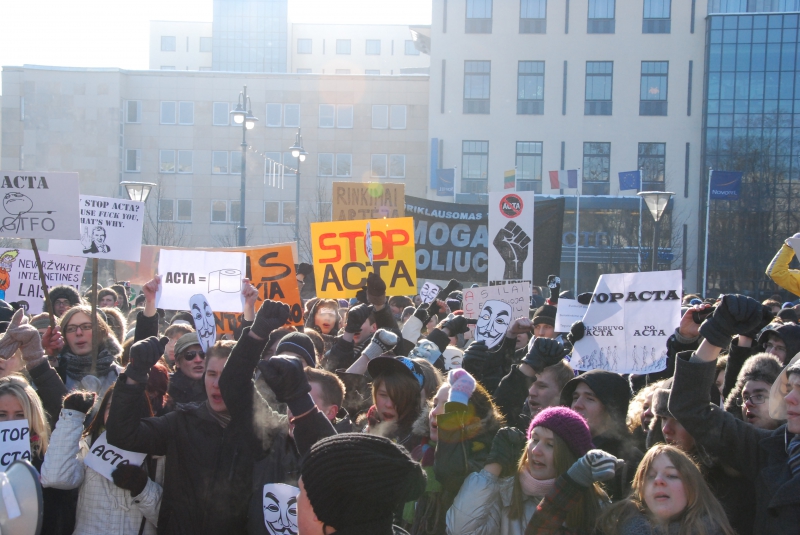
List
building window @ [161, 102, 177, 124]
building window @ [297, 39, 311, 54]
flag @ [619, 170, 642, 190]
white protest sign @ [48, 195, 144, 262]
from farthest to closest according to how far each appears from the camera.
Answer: building window @ [297, 39, 311, 54] < building window @ [161, 102, 177, 124] < flag @ [619, 170, 642, 190] < white protest sign @ [48, 195, 144, 262]

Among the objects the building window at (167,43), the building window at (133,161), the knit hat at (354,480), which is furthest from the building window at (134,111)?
the knit hat at (354,480)

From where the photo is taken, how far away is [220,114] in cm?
4644

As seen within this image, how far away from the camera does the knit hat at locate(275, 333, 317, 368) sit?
4.50 m

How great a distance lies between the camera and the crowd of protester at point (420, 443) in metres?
3.09

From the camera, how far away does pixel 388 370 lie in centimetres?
442

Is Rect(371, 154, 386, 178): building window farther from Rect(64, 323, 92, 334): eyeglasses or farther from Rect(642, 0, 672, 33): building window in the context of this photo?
Rect(64, 323, 92, 334): eyeglasses

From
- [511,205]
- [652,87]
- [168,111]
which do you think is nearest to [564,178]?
→ [652,87]

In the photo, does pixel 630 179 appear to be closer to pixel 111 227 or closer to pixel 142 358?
pixel 111 227

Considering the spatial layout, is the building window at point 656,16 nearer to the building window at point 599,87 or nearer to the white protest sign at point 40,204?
the building window at point 599,87

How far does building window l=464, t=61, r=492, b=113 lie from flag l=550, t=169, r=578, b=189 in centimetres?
847

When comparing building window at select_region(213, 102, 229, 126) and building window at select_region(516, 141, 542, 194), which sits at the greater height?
building window at select_region(213, 102, 229, 126)

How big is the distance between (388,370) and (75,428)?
1.60 meters

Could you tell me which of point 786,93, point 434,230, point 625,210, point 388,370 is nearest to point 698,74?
point 786,93

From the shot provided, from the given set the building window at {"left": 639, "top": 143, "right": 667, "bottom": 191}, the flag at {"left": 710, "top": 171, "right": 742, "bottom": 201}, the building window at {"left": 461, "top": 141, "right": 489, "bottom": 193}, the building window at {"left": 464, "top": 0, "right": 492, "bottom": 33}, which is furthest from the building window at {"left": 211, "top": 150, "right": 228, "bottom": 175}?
the flag at {"left": 710, "top": 171, "right": 742, "bottom": 201}
